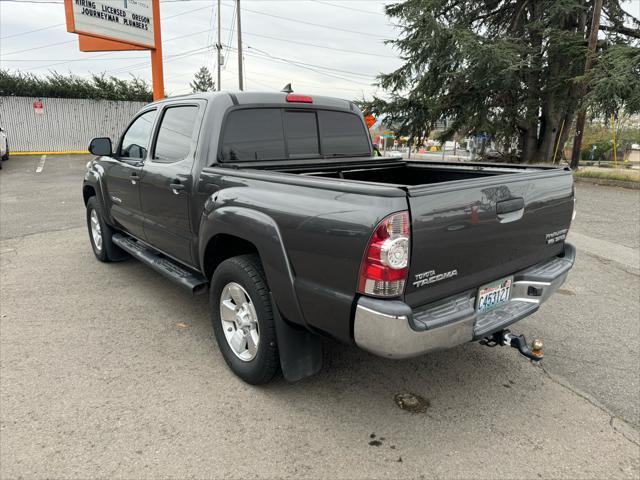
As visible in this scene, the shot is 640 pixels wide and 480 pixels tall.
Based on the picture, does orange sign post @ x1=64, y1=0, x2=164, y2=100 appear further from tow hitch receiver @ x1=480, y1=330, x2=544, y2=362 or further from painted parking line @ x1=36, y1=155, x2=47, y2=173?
tow hitch receiver @ x1=480, y1=330, x2=544, y2=362

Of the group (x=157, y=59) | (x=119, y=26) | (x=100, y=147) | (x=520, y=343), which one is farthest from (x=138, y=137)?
(x=157, y=59)

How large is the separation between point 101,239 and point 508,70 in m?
14.3

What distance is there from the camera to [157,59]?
47.0 ft

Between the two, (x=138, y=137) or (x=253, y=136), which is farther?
(x=138, y=137)

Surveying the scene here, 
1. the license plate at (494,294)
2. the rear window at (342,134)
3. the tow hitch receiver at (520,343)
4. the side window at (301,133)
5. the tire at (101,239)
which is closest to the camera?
the license plate at (494,294)

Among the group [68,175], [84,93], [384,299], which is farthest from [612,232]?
[84,93]

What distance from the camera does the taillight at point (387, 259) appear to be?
2055 millimetres

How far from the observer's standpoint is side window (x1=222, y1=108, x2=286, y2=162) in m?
3.45

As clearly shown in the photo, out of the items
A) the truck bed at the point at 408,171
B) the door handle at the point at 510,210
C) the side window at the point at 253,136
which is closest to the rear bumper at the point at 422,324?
the door handle at the point at 510,210

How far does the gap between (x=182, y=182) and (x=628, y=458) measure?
10.8ft

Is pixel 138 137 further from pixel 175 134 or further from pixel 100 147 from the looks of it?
pixel 175 134

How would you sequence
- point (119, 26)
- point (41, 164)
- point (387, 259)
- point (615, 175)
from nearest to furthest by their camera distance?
point (387, 259), point (119, 26), point (615, 175), point (41, 164)

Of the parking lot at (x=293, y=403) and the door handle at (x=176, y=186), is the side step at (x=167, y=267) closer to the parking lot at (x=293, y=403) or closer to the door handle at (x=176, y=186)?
the parking lot at (x=293, y=403)

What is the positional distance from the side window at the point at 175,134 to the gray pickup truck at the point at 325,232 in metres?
0.02
